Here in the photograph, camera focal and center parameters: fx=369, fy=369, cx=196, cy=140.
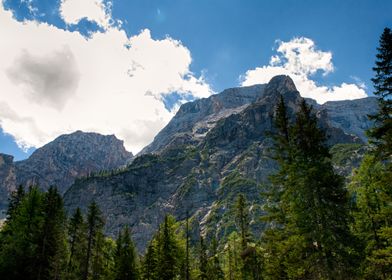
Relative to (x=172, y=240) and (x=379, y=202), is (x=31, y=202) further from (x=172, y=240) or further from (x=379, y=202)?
(x=379, y=202)

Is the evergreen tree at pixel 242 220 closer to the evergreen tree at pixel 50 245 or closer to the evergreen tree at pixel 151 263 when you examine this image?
the evergreen tree at pixel 151 263

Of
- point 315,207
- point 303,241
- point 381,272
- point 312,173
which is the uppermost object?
point 312,173

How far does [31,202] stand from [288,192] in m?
30.6

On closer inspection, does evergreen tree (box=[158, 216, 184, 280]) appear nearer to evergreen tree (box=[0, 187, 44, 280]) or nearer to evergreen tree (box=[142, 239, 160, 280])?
evergreen tree (box=[142, 239, 160, 280])

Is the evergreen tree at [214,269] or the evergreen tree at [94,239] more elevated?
the evergreen tree at [94,239]

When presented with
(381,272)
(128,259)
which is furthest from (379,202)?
(128,259)

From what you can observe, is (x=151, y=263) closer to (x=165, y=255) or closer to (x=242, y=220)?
(x=165, y=255)

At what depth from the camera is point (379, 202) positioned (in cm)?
2859

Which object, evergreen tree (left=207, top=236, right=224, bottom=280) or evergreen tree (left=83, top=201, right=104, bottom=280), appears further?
evergreen tree (left=207, top=236, right=224, bottom=280)

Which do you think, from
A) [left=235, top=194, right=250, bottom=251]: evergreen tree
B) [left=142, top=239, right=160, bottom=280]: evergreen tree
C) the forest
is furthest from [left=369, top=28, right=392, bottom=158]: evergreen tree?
[left=142, top=239, right=160, bottom=280]: evergreen tree

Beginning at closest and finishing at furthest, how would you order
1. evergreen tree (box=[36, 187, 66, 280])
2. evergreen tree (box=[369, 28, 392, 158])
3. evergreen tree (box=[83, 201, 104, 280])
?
1. evergreen tree (box=[369, 28, 392, 158])
2. evergreen tree (box=[36, 187, 66, 280])
3. evergreen tree (box=[83, 201, 104, 280])

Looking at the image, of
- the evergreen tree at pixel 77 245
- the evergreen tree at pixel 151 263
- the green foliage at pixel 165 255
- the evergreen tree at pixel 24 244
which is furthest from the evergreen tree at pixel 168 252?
the evergreen tree at pixel 24 244

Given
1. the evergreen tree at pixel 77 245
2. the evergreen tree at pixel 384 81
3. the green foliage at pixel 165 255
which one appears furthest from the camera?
the evergreen tree at pixel 77 245

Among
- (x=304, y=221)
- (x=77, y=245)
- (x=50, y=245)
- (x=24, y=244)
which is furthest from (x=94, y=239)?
(x=304, y=221)
